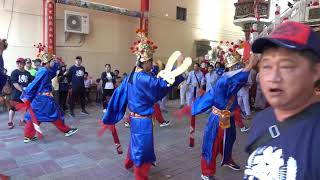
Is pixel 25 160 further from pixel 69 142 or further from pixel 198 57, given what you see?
pixel 198 57

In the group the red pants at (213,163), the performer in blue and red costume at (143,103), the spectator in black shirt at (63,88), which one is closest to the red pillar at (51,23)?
the spectator in black shirt at (63,88)

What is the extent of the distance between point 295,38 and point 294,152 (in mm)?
399

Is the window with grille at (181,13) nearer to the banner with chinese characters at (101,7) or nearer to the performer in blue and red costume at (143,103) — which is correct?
the banner with chinese characters at (101,7)

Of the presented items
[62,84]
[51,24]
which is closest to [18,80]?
[62,84]

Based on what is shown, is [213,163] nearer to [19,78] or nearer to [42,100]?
[42,100]

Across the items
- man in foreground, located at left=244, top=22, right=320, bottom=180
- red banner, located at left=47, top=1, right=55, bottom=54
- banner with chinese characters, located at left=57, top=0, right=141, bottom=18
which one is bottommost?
man in foreground, located at left=244, top=22, right=320, bottom=180

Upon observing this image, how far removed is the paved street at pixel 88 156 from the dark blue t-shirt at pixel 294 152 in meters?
3.18

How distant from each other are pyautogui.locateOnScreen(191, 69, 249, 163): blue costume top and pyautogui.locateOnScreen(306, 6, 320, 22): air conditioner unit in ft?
19.6

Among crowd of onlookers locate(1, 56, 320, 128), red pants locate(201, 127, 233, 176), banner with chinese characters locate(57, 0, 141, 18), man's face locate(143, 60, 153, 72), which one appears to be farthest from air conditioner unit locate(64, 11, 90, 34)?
red pants locate(201, 127, 233, 176)

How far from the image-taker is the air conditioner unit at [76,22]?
11.0 m

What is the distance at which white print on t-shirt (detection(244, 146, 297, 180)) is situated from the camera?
1102 mm

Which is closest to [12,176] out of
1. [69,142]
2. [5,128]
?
[69,142]

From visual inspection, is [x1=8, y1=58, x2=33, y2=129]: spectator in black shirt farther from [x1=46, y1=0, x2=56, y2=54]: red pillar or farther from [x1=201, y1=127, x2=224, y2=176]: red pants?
[x1=201, y1=127, x2=224, y2=176]: red pants

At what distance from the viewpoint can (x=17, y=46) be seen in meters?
10.2
